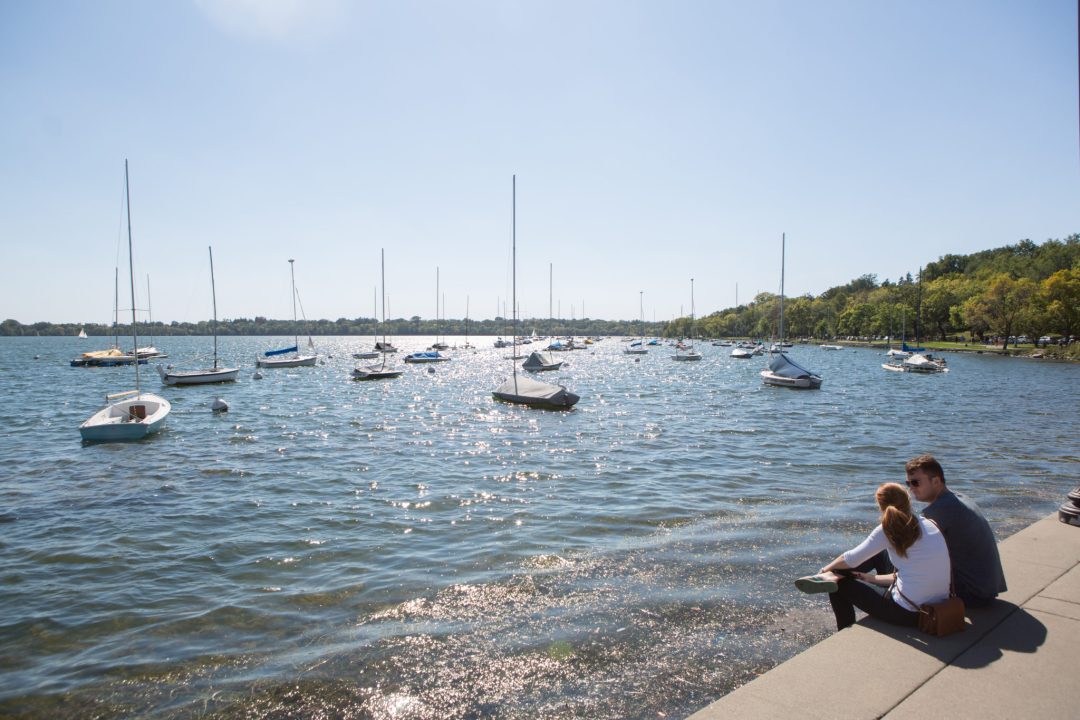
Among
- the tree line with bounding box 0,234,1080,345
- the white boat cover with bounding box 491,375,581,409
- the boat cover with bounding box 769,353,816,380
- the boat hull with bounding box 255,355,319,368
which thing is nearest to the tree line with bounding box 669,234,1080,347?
the tree line with bounding box 0,234,1080,345

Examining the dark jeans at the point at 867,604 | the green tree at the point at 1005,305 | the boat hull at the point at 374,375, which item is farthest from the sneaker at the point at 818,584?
the green tree at the point at 1005,305

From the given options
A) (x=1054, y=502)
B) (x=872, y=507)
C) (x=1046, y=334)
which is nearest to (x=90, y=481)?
(x=872, y=507)

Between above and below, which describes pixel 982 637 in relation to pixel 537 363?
above

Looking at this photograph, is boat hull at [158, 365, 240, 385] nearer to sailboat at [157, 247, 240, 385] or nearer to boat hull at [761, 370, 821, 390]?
sailboat at [157, 247, 240, 385]

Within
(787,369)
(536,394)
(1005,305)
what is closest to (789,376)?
(787,369)

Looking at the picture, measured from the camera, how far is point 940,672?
4.94 m

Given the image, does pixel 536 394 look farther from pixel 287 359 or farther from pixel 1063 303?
pixel 1063 303

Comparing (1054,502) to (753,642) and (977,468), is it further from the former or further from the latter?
(753,642)

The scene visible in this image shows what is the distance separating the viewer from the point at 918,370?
70.0 meters

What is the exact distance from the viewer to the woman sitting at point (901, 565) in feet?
18.4

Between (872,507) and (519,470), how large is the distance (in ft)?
30.8

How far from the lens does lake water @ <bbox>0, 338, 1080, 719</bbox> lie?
6.87m

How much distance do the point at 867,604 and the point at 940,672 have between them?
1.11 meters

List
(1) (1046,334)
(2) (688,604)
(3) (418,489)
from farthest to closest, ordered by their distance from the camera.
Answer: (1) (1046,334) < (3) (418,489) < (2) (688,604)
